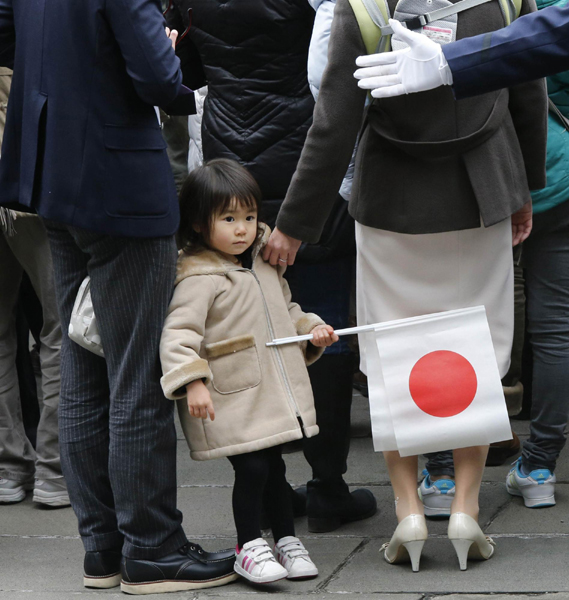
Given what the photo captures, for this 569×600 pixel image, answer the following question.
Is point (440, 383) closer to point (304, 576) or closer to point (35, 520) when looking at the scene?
point (304, 576)

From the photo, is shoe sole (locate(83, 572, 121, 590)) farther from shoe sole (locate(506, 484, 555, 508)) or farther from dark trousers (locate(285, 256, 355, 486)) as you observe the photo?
shoe sole (locate(506, 484, 555, 508))

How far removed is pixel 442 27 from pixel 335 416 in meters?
1.35

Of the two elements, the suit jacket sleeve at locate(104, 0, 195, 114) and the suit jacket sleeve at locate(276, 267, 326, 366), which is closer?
the suit jacket sleeve at locate(104, 0, 195, 114)

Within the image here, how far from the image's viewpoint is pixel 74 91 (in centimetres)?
277

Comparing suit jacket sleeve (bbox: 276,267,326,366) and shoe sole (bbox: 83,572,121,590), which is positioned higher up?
suit jacket sleeve (bbox: 276,267,326,366)

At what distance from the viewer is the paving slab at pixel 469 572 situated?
9.35 feet

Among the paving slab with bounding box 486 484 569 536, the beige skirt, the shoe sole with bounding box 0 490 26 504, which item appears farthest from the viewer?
the shoe sole with bounding box 0 490 26 504

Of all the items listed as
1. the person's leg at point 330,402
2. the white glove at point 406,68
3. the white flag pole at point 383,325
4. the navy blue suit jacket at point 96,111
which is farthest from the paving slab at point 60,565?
the white glove at point 406,68

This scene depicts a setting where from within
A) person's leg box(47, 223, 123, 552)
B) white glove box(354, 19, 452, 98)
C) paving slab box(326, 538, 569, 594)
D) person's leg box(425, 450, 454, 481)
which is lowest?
person's leg box(425, 450, 454, 481)

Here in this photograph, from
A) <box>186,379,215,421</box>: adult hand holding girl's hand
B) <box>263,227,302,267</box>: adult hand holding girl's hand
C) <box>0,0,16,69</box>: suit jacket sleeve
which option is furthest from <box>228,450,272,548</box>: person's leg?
<box>0,0,16,69</box>: suit jacket sleeve

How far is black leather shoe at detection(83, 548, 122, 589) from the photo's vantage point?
3.07 meters

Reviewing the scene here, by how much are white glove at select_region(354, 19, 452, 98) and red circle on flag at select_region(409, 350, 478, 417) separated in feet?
2.49

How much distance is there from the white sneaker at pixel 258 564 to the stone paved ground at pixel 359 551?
6cm

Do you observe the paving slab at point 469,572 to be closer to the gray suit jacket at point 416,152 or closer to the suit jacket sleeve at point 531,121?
the gray suit jacket at point 416,152
